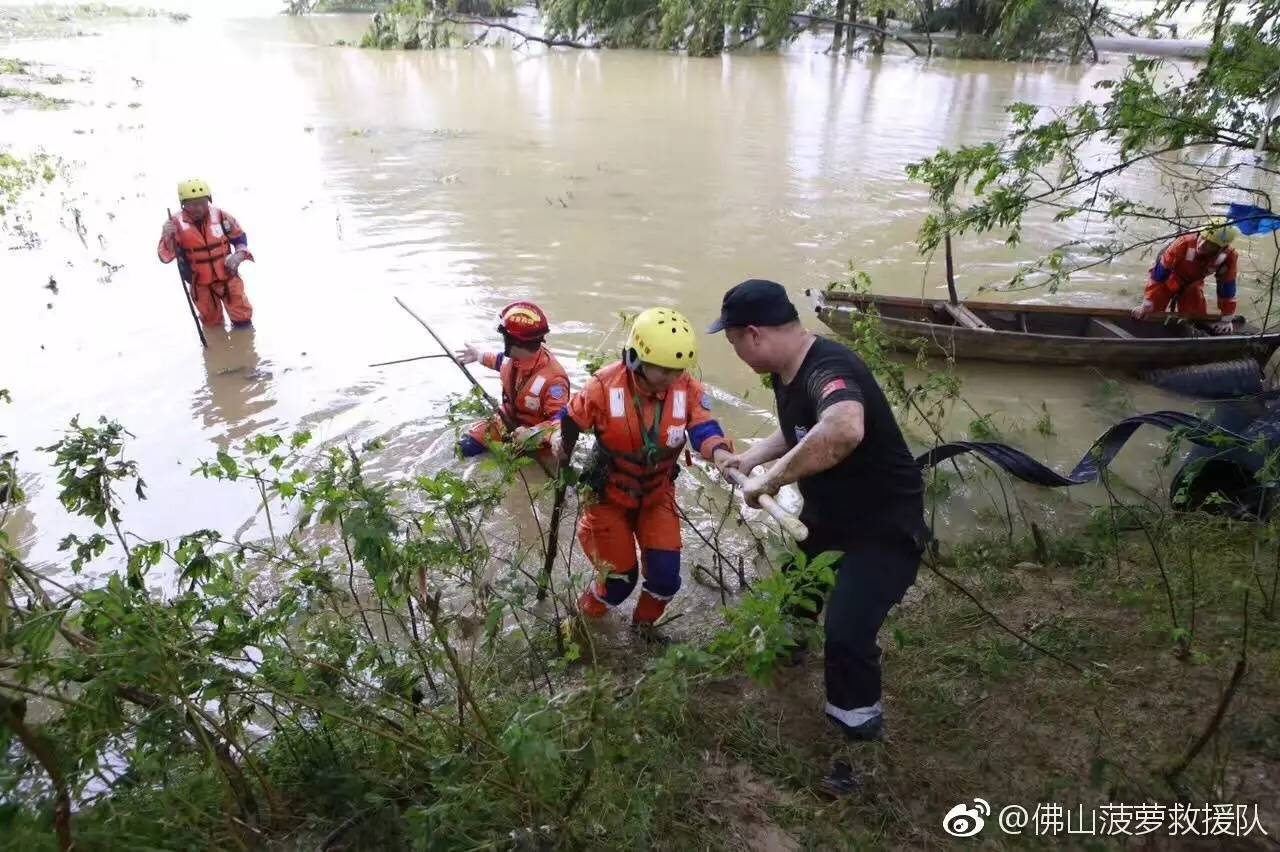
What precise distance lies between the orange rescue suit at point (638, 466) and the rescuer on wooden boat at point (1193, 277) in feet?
19.8

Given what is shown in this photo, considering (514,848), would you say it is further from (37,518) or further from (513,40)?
(513,40)

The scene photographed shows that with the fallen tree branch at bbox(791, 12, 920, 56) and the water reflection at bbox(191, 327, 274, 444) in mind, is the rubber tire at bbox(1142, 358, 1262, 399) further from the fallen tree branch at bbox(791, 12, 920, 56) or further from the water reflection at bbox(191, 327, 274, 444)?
the fallen tree branch at bbox(791, 12, 920, 56)

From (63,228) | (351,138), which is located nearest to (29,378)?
(63,228)

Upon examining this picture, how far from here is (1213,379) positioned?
7422 mm

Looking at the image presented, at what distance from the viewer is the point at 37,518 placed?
5.93 metres

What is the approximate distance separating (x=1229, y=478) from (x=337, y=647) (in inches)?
210

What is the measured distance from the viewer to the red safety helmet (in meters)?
5.26

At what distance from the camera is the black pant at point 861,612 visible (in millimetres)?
3148

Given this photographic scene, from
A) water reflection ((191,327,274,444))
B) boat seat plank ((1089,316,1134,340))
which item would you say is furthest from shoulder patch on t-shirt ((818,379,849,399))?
boat seat plank ((1089,316,1134,340))

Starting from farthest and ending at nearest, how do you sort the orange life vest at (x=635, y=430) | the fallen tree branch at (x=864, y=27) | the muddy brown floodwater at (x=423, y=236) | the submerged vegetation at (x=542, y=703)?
the fallen tree branch at (x=864, y=27)
the muddy brown floodwater at (x=423, y=236)
the orange life vest at (x=635, y=430)
the submerged vegetation at (x=542, y=703)

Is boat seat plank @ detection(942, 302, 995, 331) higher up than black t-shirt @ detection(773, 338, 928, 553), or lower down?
lower down

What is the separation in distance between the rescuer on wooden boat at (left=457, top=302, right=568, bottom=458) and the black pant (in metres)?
2.49

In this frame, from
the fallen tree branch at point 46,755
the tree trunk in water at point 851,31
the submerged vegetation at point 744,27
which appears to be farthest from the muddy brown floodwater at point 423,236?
the tree trunk in water at point 851,31

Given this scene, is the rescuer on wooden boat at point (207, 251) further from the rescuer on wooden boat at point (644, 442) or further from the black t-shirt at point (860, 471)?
the black t-shirt at point (860, 471)
